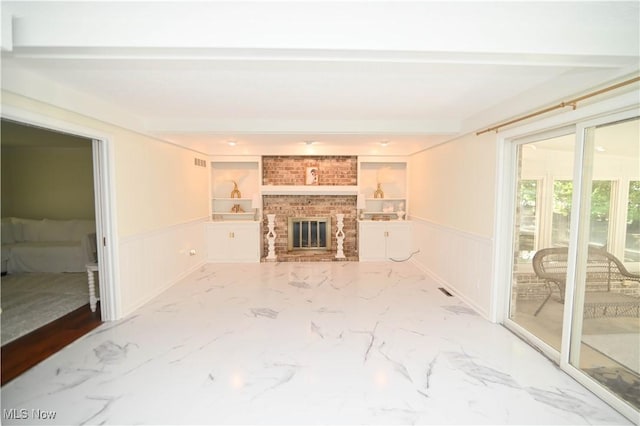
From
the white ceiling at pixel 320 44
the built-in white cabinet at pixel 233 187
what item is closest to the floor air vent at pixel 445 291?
the white ceiling at pixel 320 44

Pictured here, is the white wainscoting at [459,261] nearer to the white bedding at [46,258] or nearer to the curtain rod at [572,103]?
the curtain rod at [572,103]

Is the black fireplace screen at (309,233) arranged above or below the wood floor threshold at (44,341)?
above

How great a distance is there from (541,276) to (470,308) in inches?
36.3

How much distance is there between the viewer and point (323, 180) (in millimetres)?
6113

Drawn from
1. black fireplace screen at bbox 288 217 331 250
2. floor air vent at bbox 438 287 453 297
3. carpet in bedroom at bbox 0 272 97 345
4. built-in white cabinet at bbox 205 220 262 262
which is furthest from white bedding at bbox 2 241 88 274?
floor air vent at bbox 438 287 453 297

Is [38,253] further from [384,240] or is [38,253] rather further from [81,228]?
[384,240]

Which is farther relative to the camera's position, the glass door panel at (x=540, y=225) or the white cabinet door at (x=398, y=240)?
the white cabinet door at (x=398, y=240)

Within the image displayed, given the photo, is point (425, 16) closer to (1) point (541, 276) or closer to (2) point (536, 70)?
(2) point (536, 70)

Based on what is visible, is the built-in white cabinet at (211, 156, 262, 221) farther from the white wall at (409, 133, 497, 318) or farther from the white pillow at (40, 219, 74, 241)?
the white wall at (409, 133, 497, 318)

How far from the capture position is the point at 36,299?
373 cm

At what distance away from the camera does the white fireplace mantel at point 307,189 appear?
5.87 metres

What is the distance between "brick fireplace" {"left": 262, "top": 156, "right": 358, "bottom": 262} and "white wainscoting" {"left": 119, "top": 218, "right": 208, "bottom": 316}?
5.22 ft

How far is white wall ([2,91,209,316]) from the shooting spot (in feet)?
9.23

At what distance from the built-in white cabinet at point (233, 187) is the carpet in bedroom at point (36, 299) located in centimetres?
246
